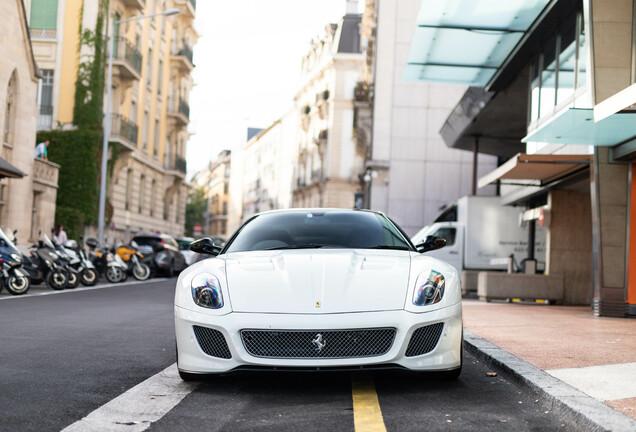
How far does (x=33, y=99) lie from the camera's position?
3041 cm

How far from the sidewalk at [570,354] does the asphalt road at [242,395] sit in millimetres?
184

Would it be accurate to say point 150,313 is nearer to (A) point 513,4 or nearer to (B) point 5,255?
(B) point 5,255

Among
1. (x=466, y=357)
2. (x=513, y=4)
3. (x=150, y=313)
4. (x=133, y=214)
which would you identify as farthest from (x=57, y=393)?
(x=133, y=214)

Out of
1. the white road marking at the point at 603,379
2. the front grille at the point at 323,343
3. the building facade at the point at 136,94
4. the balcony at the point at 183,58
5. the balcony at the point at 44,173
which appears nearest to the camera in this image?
the white road marking at the point at 603,379

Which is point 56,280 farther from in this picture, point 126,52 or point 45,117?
point 126,52

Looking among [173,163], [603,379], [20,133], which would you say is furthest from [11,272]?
[173,163]

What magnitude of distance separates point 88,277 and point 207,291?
1540cm

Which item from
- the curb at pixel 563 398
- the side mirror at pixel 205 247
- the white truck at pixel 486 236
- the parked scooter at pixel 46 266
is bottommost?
the curb at pixel 563 398

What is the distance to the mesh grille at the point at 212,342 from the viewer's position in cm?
544

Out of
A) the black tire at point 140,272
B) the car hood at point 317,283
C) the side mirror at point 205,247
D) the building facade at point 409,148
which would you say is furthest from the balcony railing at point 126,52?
the car hood at point 317,283

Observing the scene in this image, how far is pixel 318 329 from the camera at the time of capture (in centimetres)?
526

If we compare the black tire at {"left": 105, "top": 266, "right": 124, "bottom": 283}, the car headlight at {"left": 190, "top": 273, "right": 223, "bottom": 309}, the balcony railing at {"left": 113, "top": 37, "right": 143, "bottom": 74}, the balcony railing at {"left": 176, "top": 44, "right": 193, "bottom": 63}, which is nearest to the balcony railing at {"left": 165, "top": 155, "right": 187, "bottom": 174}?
the balcony railing at {"left": 176, "top": 44, "right": 193, "bottom": 63}

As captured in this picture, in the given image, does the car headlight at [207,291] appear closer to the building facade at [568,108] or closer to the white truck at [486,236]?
the building facade at [568,108]

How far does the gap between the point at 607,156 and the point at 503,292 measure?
5.67 metres
